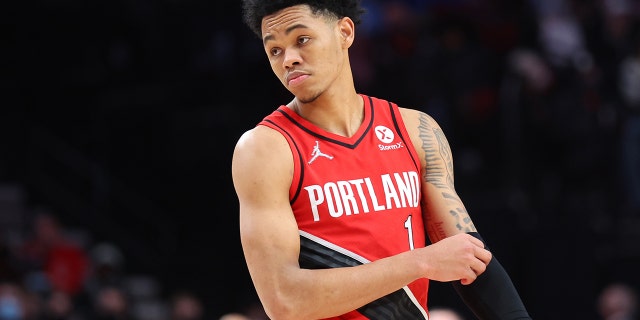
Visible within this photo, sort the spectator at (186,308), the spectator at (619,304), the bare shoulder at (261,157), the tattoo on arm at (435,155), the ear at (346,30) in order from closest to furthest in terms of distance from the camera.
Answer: the bare shoulder at (261,157), the ear at (346,30), the tattoo on arm at (435,155), the spectator at (619,304), the spectator at (186,308)

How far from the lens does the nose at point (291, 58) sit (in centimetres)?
447

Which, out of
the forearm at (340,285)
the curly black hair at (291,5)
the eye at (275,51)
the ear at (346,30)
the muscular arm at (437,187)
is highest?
the curly black hair at (291,5)

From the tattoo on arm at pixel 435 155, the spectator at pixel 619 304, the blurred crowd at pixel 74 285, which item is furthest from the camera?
the blurred crowd at pixel 74 285

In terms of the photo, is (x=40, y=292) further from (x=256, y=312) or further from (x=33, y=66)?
(x=33, y=66)

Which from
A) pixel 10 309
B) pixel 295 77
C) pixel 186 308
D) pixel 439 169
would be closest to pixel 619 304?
pixel 186 308

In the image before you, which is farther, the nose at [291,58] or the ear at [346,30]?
the ear at [346,30]

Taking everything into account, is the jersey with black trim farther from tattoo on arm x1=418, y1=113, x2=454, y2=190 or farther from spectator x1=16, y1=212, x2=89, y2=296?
spectator x1=16, y1=212, x2=89, y2=296

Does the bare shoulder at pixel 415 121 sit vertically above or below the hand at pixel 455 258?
above

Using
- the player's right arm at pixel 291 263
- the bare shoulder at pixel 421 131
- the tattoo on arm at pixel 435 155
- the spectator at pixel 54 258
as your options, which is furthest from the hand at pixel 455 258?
the spectator at pixel 54 258

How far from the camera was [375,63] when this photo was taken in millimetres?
13805

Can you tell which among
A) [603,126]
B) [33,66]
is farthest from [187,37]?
[603,126]

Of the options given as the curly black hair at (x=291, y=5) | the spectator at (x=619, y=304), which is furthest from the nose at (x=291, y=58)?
the spectator at (x=619, y=304)

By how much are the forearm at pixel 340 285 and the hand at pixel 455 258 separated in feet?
0.23

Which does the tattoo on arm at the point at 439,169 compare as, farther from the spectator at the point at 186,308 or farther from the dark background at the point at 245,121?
the spectator at the point at 186,308
